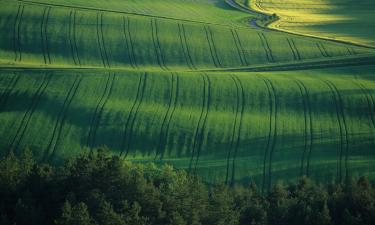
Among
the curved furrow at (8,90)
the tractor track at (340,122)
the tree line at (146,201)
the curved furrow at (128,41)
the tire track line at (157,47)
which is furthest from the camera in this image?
the curved furrow at (128,41)

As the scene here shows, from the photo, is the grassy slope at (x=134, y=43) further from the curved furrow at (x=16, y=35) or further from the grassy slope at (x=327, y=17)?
the grassy slope at (x=327, y=17)

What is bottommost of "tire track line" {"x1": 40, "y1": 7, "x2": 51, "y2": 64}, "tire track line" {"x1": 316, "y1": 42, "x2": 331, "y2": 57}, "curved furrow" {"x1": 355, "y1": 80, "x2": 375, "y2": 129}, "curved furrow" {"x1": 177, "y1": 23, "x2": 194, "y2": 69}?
"tire track line" {"x1": 40, "y1": 7, "x2": 51, "y2": 64}

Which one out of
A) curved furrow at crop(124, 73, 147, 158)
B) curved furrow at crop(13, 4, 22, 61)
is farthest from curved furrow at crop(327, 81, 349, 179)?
curved furrow at crop(13, 4, 22, 61)

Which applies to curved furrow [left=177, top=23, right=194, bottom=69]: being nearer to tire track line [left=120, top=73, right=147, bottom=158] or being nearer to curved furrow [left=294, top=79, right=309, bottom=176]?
tire track line [left=120, top=73, right=147, bottom=158]

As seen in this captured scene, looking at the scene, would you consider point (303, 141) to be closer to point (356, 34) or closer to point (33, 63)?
point (33, 63)

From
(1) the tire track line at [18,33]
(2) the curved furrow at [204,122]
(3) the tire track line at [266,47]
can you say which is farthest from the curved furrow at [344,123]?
(1) the tire track line at [18,33]
